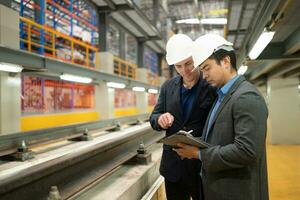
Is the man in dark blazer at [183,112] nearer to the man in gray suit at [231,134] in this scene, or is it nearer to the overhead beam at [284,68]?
the man in gray suit at [231,134]

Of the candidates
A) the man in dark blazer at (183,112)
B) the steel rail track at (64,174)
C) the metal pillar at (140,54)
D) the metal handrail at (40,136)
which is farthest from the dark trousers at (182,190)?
the metal pillar at (140,54)

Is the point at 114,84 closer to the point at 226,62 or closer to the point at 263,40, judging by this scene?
the point at 263,40

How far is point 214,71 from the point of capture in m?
1.85

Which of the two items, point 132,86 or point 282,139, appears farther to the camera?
point 132,86

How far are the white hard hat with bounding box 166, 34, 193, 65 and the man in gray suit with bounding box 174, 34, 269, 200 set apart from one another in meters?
0.42

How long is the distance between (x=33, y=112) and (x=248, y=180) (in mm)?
11347

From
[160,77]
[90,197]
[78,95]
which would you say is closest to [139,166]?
[90,197]

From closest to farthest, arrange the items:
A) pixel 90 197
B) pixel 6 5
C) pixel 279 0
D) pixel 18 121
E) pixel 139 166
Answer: pixel 90 197, pixel 279 0, pixel 139 166, pixel 6 5, pixel 18 121

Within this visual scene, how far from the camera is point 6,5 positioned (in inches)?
255

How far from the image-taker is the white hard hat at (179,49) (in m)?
2.34

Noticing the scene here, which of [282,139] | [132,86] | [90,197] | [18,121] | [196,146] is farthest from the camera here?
[132,86]

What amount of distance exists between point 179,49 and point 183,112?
21.4 inches

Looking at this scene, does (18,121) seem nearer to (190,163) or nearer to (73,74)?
(73,74)

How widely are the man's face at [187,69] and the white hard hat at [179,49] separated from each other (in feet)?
0.14
